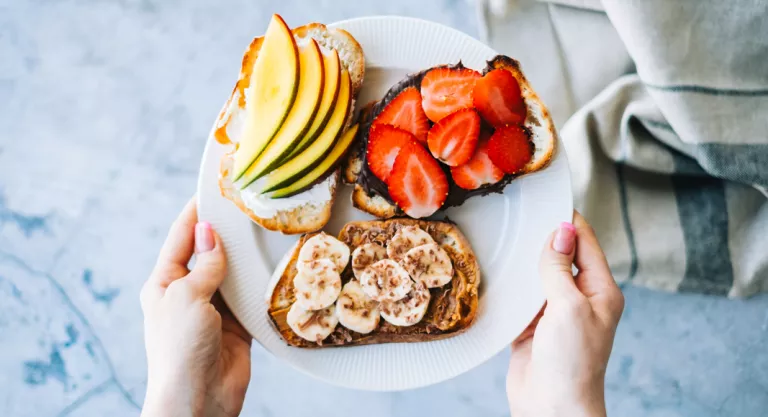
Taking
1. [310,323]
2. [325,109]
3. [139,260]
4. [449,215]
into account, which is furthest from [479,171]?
[139,260]

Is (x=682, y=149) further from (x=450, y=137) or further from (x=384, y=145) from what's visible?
(x=384, y=145)

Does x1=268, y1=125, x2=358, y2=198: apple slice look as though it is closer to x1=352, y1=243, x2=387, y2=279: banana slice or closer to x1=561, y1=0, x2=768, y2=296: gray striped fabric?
x1=352, y1=243, x2=387, y2=279: banana slice

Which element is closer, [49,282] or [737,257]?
[737,257]

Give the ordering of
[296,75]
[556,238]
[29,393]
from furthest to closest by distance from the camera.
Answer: [29,393], [556,238], [296,75]

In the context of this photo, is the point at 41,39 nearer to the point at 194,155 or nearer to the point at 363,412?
the point at 194,155

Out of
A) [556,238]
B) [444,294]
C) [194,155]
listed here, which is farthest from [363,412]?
[194,155]

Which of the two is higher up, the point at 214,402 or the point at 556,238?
the point at 556,238

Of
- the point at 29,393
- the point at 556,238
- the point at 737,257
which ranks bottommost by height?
the point at 29,393
